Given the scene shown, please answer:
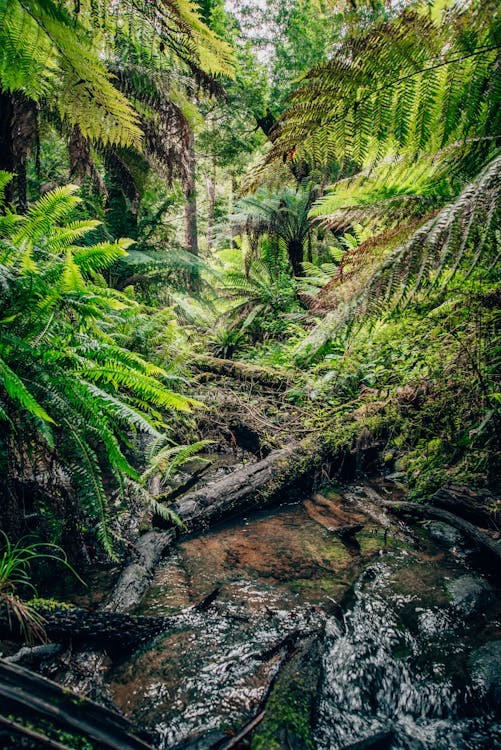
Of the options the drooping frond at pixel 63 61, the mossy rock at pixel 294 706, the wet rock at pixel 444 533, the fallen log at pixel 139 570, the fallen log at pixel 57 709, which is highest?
the drooping frond at pixel 63 61

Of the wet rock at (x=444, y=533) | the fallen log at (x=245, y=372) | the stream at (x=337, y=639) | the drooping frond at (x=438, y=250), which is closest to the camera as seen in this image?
the drooping frond at (x=438, y=250)

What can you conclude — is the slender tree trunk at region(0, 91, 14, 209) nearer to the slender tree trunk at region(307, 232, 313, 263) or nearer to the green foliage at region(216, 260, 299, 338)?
the green foliage at region(216, 260, 299, 338)

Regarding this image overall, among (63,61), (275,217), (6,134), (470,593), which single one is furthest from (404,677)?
(275,217)

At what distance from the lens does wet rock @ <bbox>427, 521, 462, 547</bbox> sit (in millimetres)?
2199

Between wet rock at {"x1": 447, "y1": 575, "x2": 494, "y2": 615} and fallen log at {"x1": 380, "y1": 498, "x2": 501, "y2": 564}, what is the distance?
166 millimetres

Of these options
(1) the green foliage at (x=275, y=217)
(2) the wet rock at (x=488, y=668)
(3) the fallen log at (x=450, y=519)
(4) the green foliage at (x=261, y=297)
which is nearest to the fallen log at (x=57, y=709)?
(2) the wet rock at (x=488, y=668)

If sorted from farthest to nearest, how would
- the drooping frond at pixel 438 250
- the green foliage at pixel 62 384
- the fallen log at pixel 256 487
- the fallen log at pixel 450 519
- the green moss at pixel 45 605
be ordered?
the fallen log at pixel 256 487
the fallen log at pixel 450 519
the green foliage at pixel 62 384
the green moss at pixel 45 605
the drooping frond at pixel 438 250

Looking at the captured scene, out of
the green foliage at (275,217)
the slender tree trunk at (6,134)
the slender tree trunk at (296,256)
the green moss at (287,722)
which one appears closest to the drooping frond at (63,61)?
the slender tree trunk at (6,134)

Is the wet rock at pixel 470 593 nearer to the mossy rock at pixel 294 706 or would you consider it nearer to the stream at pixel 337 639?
the stream at pixel 337 639

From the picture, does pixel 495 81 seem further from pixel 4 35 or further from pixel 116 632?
pixel 116 632

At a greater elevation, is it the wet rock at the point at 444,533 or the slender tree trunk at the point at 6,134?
the slender tree trunk at the point at 6,134

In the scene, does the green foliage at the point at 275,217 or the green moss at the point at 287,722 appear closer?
the green moss at the point at 287,722

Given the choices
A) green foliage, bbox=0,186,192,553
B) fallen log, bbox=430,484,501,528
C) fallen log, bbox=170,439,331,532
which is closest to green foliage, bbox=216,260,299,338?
fallen log, bbox=170,439,331,532

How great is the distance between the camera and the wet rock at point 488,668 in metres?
1.29
